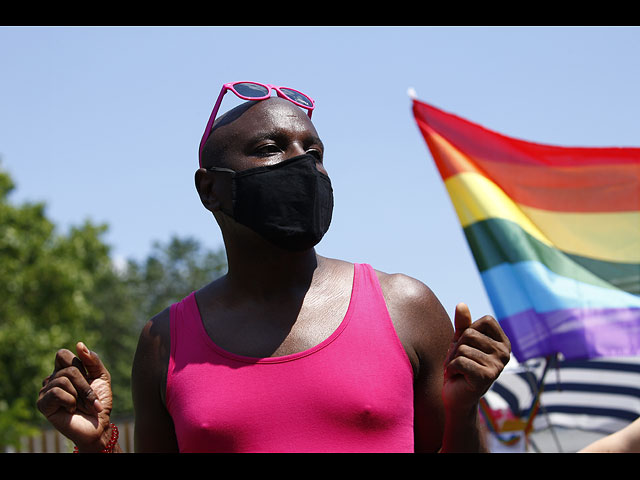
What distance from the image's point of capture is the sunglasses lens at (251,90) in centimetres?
268

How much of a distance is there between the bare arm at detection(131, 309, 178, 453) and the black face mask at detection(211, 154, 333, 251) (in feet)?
1.59

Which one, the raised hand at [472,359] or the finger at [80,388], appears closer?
the raised hand at [472,359]

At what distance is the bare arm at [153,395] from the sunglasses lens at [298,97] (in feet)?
2.95

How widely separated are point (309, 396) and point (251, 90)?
3.62 feet

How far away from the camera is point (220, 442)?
225cm

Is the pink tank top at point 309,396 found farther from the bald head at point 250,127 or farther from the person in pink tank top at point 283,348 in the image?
the bald head at point 250,127

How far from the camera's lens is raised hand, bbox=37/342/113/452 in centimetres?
Answer: 238

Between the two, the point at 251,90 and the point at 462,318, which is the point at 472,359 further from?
the point at 251,90

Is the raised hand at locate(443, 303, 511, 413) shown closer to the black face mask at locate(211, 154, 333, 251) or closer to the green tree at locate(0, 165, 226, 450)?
the black face mask at locate(211, 154, 333, 251)

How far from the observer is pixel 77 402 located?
246 cm

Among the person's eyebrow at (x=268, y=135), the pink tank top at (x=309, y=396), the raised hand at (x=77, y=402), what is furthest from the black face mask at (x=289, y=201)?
the raised hand at (x=77, y=402)

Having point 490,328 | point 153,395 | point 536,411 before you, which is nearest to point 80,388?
point 153,395

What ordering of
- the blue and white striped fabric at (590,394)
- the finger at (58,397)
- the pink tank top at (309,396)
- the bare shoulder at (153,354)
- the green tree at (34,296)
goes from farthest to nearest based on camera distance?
Result: the green tree at (34,296)
the blue and white striped fabric at (590,394)
the bare shoulder at (153,354)
the finger at (58,397)
the pink tank top at (309,396)
